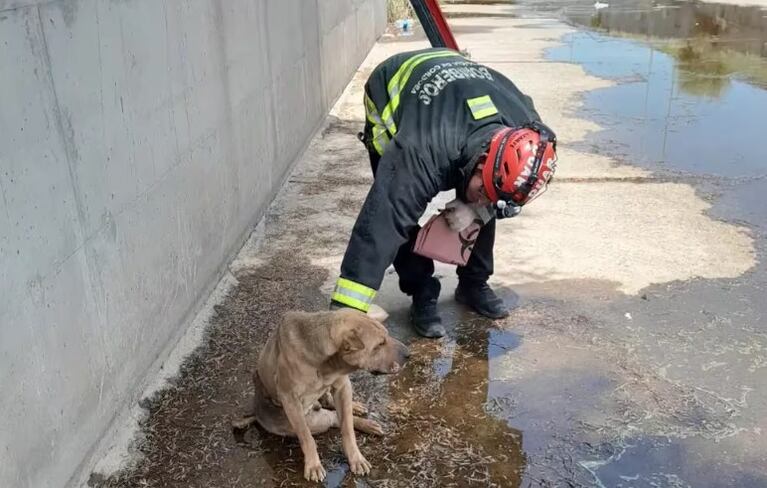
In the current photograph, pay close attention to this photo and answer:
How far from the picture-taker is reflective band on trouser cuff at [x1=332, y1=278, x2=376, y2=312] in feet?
10.7

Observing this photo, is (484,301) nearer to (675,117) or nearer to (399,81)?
(399,81)

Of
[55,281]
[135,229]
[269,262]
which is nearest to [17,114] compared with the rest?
[55,281]

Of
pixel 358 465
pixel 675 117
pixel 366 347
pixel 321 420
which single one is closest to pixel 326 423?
pixel 321 420

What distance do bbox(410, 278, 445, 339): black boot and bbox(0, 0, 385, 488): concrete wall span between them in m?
1.31

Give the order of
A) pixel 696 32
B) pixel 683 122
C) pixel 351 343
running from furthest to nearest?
pixel 696 32 < pixel 683 122 < pixel 351 343

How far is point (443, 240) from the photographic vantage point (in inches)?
154

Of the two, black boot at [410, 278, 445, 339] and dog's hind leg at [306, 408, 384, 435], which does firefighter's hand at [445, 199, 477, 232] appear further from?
dog's hind leg at [306, 408, 384, 435]

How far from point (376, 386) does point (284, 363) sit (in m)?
0.88

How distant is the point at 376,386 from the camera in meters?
3.73

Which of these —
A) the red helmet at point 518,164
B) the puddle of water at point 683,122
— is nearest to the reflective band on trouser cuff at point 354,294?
the red helmet at point 518,164

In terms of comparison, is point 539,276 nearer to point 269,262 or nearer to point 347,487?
point 269,262

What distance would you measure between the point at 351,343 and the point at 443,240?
1260 millimetres

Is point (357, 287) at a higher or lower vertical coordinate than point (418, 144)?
lower

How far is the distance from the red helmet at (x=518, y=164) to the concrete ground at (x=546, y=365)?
1056mm
